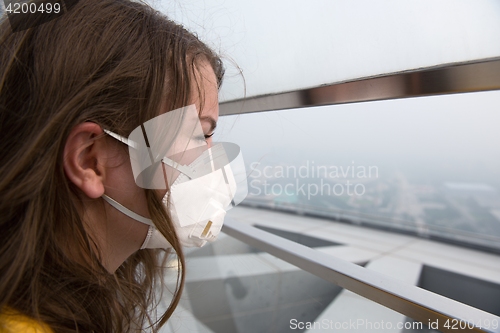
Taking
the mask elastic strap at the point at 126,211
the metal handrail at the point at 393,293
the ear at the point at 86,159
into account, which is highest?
the ear at the point at 86,159

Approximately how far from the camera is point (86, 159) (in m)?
0.70

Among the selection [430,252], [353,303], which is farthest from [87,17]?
[430,252]

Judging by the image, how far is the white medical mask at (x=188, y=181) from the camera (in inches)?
29.3

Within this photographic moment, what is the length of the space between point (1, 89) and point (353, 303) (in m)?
1.52

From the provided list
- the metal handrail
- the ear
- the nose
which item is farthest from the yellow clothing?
the metal handrail

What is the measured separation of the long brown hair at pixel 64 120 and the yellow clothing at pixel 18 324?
1 cm

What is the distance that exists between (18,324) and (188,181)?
48 centimetres

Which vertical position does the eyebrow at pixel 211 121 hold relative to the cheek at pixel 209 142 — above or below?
above

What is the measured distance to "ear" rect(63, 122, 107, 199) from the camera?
665 mm

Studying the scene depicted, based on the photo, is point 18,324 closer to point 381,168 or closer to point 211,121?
point 211,121

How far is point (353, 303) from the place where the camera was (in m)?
1.34

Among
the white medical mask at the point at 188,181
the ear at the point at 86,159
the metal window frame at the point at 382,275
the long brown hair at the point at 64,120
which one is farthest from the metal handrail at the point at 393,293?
the ear at the point at 86,159

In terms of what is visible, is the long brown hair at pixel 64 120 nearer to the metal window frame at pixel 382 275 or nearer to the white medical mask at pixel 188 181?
the white medical mask at pixel 188 181

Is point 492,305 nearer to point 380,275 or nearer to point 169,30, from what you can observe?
point 380,275
